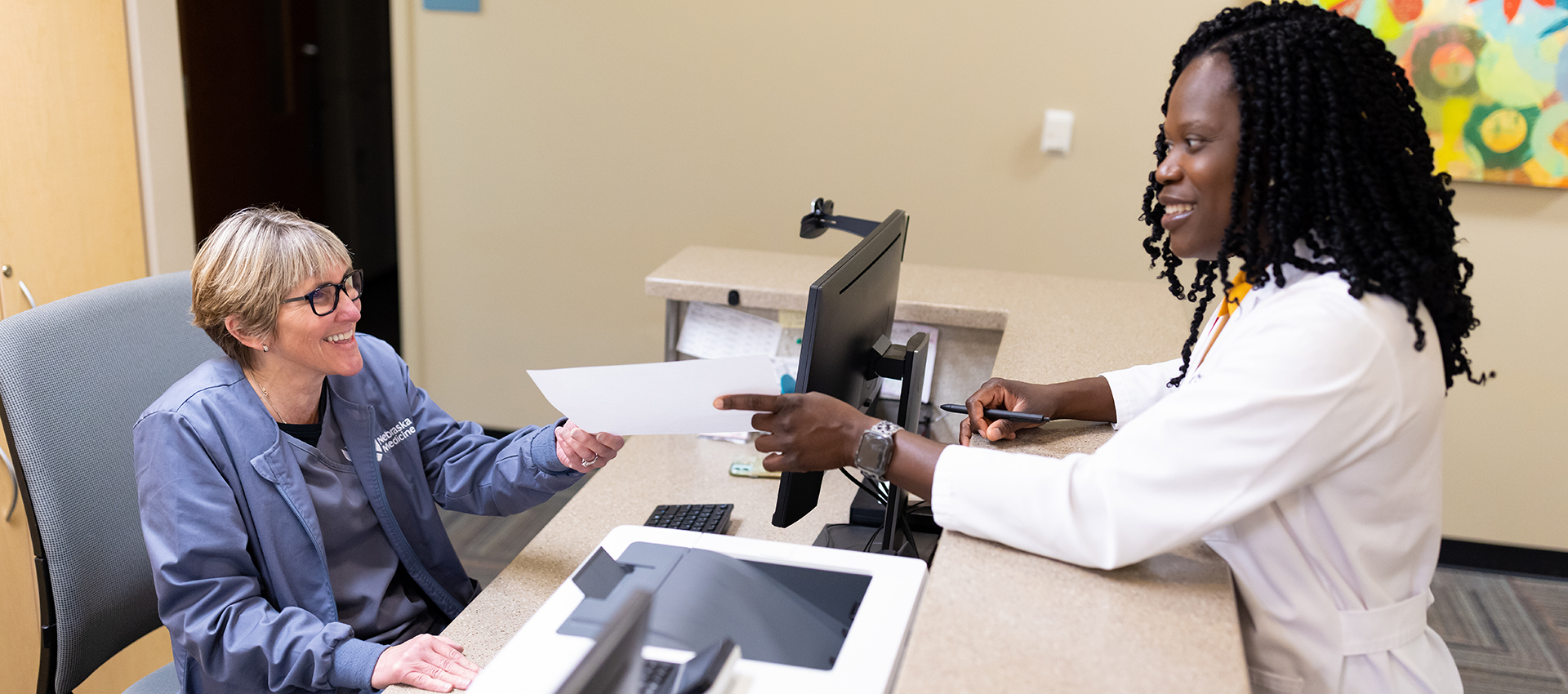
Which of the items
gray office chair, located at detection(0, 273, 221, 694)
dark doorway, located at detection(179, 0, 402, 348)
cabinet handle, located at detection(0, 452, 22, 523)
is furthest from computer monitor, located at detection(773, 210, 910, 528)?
dark doorway, located at detection(179, 0, 402, 348)

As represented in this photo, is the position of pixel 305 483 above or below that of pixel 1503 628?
above

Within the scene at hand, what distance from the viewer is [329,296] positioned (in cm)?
135

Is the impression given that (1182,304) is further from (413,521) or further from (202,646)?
(202,646)

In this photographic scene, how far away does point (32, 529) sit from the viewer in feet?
4.07

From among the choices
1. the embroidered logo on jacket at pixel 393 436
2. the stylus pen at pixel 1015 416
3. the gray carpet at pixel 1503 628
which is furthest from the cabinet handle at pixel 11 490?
the gray carpet at pixel 1503 628

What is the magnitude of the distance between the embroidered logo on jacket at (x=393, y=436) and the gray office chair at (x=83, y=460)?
0.31 metres

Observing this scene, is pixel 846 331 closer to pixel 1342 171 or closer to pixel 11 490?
pixel 1342 171

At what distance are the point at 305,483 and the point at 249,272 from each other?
0.93ft

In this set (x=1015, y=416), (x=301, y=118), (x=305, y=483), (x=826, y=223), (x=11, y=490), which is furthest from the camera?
(x=301, y=118)

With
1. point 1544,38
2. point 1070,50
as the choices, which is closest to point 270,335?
point 1070,50

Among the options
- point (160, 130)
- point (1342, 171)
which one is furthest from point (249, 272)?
point (160, 130)

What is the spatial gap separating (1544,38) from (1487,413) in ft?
3.33

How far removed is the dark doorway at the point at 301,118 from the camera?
3900 mm

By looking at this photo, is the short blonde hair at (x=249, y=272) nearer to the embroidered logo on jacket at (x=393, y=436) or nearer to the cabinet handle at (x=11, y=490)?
the embroidered logo on jacket at (x=393, y=436)
